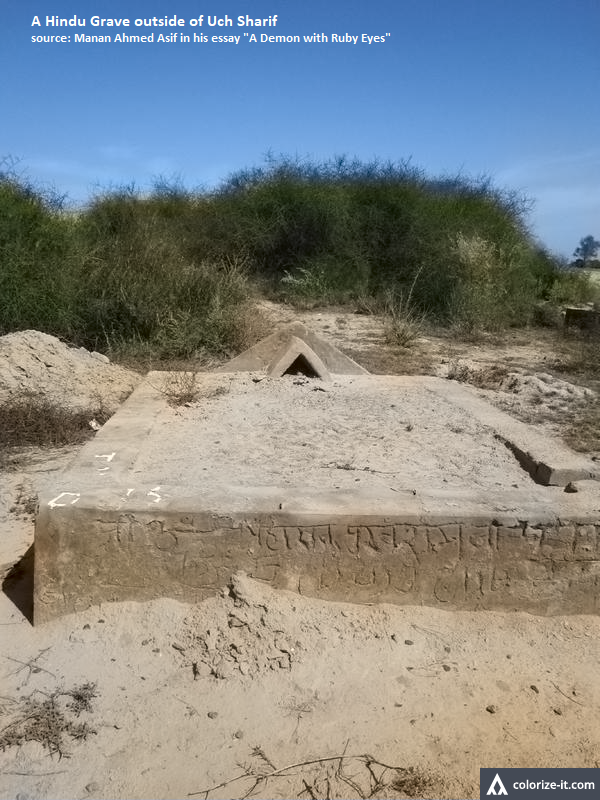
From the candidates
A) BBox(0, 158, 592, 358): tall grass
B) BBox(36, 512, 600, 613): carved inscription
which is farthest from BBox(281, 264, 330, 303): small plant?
BBox(36, 512, 600, 613): carved inscription

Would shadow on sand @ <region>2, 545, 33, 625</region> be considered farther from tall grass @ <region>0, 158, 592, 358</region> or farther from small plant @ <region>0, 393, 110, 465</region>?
tall grass @ <region>0, 158, 592, 358</region>

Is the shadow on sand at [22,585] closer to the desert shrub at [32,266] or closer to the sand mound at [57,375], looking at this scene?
the sand mound at [57,375]

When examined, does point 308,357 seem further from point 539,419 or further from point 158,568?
point 158,568

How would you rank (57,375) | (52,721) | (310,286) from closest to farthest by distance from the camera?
(52,721)
(57,375)
(310,286)

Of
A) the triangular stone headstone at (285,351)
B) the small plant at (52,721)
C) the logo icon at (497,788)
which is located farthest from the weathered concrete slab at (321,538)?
the triangular stone headstone at (285,351)

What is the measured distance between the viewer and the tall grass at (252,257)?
8664 mm

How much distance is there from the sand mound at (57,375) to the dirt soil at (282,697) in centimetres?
335

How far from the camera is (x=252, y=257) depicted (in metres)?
15.2

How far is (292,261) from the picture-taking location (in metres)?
15.0

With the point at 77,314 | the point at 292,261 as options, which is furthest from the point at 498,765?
the point at 292,261

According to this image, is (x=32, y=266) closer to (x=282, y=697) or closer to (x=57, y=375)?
(x=57, y=375)

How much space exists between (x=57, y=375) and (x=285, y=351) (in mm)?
2224

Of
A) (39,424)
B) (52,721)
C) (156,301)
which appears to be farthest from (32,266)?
(52,721)

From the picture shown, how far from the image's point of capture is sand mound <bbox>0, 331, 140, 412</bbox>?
20.7ft
